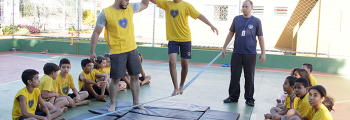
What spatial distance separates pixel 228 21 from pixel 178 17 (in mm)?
11966

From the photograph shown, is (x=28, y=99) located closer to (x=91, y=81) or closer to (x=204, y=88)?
(x=91, y=81)

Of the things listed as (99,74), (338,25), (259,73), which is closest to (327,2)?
(338,25)

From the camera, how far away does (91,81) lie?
5.81 metres

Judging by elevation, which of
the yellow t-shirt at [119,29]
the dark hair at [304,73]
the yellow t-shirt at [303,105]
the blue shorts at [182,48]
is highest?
the yellow t-shirt at [119,29]

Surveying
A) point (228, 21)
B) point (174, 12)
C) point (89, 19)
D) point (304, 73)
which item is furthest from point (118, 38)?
point (89, 19)

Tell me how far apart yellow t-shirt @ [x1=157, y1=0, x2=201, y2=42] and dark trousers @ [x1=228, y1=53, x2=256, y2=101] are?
0.99 metres

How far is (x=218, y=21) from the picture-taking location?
56.3 ft

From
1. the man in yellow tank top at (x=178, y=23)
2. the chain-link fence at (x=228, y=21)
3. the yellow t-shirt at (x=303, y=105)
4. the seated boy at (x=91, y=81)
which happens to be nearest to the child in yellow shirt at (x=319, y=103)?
the yellow t-shirt at (x=303, y=105)

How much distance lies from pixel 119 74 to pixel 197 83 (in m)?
3.36

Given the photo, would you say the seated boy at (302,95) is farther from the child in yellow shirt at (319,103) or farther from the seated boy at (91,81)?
the seated boy at (91,81)

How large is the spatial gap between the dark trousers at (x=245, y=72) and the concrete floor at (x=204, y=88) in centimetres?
22

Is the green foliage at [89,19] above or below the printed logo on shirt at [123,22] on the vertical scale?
above

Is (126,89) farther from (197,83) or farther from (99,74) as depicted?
(197,83)

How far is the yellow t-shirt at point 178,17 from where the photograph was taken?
17.6ft
